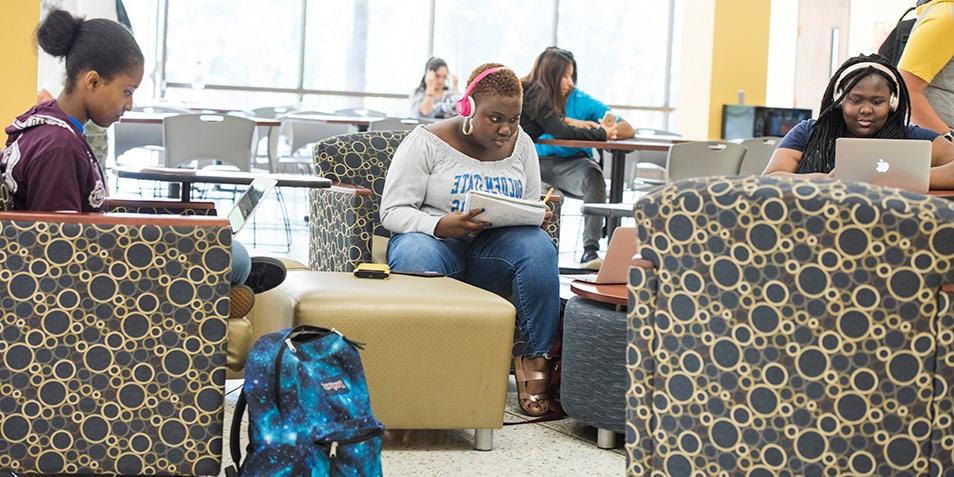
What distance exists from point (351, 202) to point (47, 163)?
1415 mm

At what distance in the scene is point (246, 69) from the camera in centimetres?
1206

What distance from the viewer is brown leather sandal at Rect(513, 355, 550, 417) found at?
11.2ft

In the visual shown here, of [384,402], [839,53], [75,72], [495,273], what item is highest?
[839,53]

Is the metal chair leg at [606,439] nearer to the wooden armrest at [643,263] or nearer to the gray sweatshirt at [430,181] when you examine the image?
the gray sweatshirt at [430,181]

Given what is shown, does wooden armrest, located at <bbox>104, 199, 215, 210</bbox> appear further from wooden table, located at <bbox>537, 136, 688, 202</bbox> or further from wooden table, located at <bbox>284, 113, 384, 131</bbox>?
wooden table, located at <bbox>284, 113, 384, 131</bbox>

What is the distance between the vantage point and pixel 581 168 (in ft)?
21.8

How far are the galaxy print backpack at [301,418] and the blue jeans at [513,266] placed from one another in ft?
3.42

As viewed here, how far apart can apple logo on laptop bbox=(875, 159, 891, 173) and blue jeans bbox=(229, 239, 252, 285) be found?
1.52 metres

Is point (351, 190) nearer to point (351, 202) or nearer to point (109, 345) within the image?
point (351, 202)

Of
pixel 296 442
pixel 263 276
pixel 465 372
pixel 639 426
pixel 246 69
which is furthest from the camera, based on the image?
pixel 246 69

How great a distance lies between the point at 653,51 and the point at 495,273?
33.2ft

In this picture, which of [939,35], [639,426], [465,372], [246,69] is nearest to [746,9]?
[246,69]

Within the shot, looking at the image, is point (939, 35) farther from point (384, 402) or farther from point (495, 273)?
point (384, 402)

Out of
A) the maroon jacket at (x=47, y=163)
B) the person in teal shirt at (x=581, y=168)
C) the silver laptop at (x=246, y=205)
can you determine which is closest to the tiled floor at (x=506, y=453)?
the silver laptop at (x=246, y=205)
